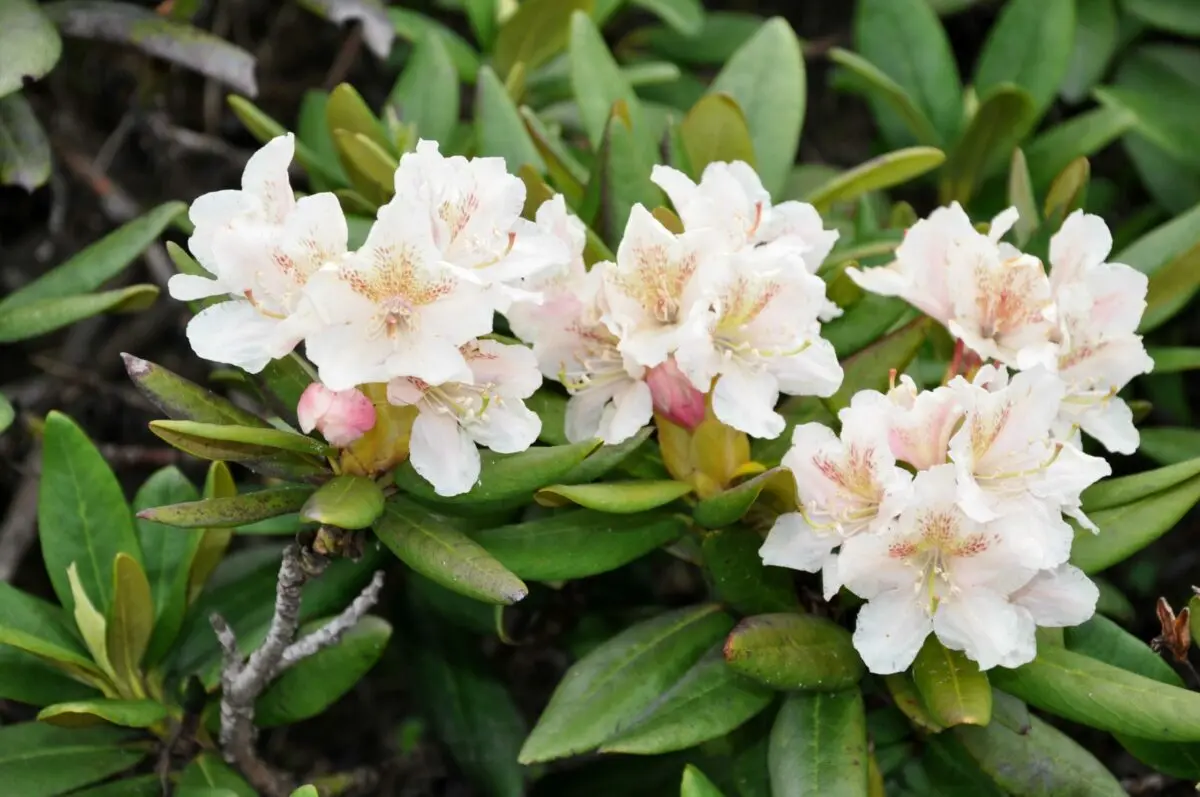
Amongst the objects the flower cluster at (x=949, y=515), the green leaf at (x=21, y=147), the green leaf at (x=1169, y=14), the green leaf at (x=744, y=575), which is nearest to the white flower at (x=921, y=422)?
the flower cluster at (x=949, y=515)

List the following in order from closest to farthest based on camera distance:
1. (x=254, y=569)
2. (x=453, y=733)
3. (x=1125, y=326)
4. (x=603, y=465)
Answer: (x=603, y=465), (x=1125, y=326), (x=254, y=569), (x=453, y=733)

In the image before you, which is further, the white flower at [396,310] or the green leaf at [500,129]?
the green leaf at [500,129]

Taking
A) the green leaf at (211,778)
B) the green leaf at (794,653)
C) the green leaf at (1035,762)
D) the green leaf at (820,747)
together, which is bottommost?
the green leaf at (211,778)

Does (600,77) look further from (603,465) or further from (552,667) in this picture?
(552,667)

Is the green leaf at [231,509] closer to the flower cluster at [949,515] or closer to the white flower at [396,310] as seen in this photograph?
the white flower at [396,310]

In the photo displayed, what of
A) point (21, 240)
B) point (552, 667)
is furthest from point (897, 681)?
point (21, 240)

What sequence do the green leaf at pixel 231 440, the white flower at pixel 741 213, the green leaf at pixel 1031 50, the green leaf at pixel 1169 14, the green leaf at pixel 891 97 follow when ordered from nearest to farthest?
1. the green leaf at pixel 231 440
2. the white flower at pixel 741 213
3. the green leaf at pixel 891 97
4. the green leaf at pixel 1031 50
5. the green leaf at pixel 1169 14

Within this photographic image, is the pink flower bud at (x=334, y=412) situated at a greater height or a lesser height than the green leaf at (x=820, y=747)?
greater

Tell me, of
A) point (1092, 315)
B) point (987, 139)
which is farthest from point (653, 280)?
point (987, 139)
